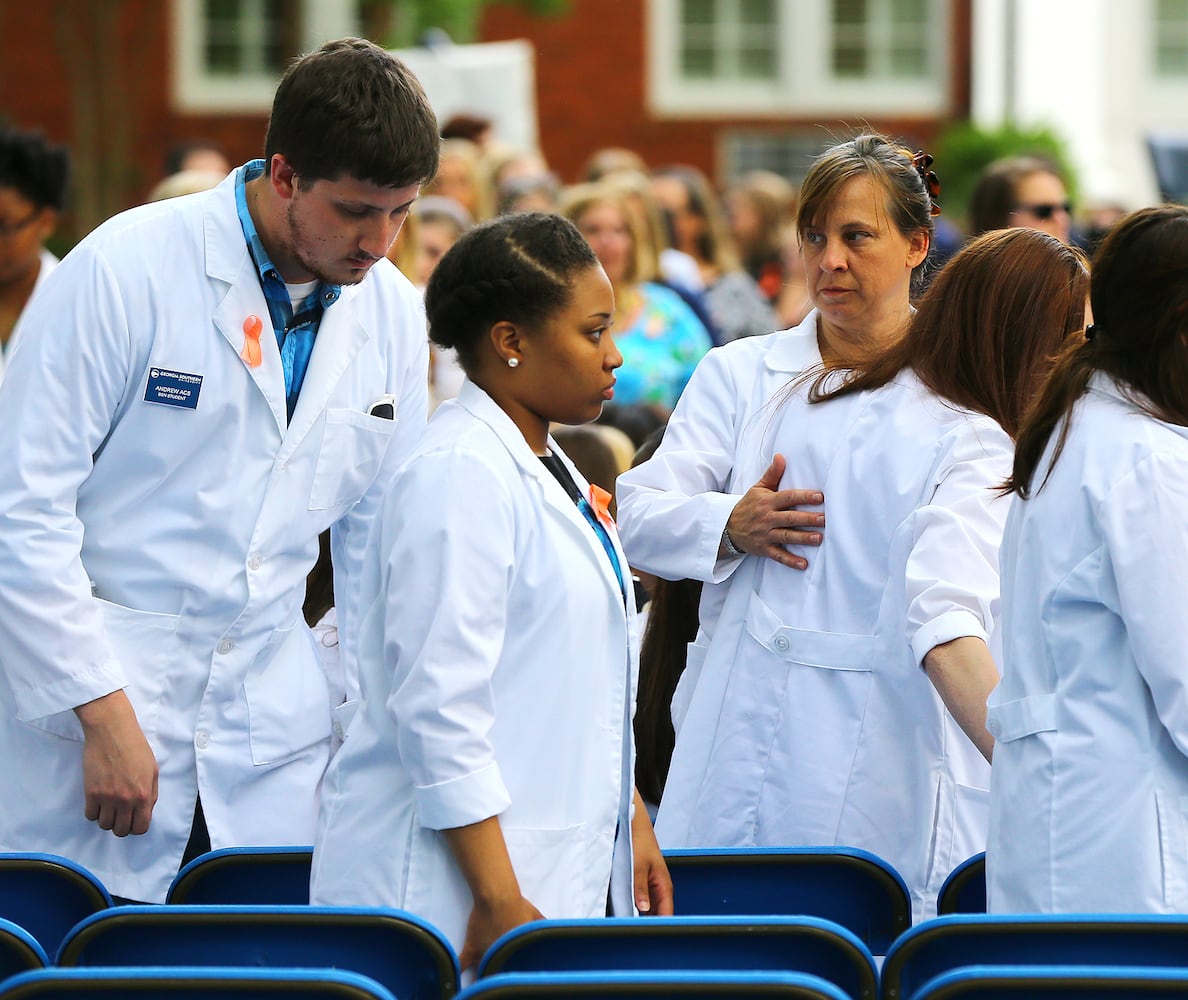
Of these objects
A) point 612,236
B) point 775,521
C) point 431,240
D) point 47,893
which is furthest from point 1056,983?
point 612,236

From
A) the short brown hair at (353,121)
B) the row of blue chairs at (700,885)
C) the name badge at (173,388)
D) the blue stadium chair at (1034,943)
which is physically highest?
the short brown hair at (353,121)

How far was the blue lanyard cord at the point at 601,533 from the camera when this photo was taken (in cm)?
267

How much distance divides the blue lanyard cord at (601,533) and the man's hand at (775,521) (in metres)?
0.54

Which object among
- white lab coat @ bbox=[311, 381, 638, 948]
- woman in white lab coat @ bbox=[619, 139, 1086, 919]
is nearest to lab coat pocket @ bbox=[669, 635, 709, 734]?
woman in white lab coat @ bbox=[619, 139, 1086, 919]

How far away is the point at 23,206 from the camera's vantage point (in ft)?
17.8

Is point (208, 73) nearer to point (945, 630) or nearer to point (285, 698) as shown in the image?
point (285, 698)

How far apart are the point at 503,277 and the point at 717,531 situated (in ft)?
2.62

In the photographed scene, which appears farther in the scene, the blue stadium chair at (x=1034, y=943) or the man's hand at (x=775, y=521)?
the man's hand at (x=775, y=521)

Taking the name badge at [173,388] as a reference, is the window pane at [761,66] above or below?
above

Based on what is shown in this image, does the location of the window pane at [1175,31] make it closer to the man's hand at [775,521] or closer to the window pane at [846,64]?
the window pane at [846,64]

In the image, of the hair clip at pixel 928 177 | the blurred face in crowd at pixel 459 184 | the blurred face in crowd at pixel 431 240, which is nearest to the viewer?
the hair clip at pixel 928 177

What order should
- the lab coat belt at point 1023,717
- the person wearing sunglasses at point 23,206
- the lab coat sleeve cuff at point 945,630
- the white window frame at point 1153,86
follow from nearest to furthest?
the lab coat belt at point 1023,717, the lab coat sleeve cuff at point 945,630, the person wearing sunglasses at point 23,206, the white window frame at point 1153,86

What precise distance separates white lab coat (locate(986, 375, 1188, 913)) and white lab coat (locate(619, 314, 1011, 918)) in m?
0.45

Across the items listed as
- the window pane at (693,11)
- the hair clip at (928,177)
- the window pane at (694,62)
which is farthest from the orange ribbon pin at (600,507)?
the window pane at (693,11)
